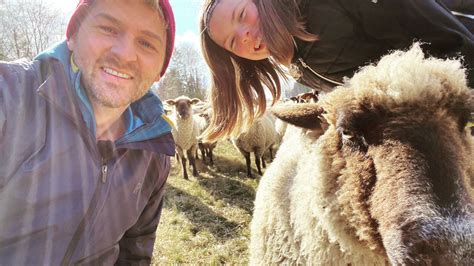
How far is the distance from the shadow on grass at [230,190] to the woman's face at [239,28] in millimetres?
4705

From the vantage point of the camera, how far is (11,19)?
2562cm

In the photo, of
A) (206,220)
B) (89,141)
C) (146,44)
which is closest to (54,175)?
(89,141)

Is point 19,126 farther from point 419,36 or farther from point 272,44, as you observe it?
point 419,36

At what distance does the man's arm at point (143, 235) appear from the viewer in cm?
254

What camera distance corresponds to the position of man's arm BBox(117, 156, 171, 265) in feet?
8.35

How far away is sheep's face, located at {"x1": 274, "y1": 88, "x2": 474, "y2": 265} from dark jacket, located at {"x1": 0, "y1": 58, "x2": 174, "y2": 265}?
4.04 feet

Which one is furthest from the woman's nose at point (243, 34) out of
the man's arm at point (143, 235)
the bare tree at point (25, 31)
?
the bare tree at point (25, 31)

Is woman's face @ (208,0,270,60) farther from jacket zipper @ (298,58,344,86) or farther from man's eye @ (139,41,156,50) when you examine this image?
man's eye @ (139,41,156,50)

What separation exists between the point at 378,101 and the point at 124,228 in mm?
1709

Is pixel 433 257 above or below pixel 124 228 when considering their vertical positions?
above

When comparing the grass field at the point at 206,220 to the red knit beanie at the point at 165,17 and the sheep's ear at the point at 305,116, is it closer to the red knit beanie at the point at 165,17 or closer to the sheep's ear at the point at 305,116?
the sheep's ear at the point at 305,116

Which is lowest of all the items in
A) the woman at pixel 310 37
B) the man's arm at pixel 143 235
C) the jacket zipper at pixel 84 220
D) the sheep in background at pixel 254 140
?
the sheep in background at pixel 254 140

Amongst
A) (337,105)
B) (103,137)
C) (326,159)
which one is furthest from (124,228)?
(337,105)

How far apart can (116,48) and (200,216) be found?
5149 millimetres
